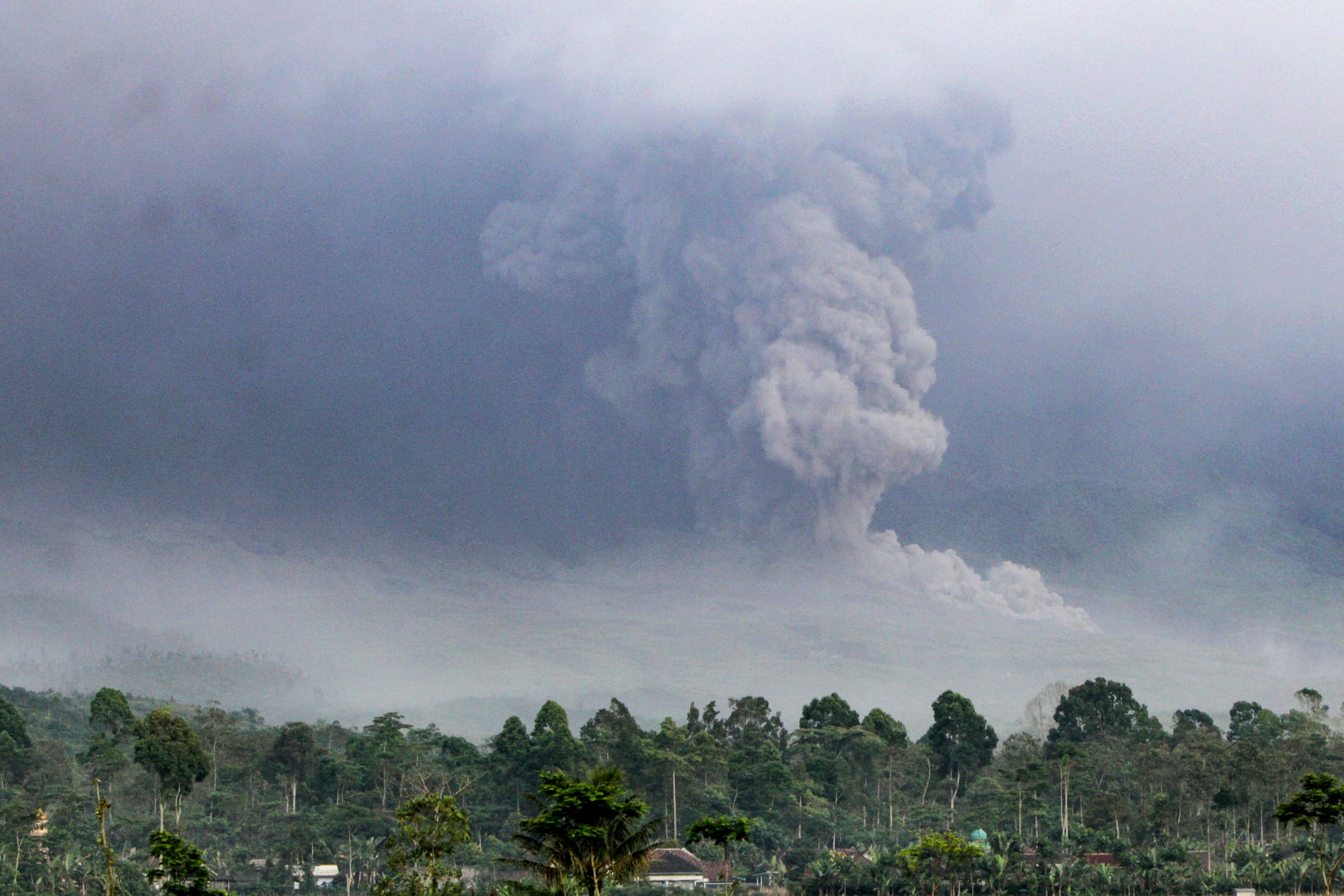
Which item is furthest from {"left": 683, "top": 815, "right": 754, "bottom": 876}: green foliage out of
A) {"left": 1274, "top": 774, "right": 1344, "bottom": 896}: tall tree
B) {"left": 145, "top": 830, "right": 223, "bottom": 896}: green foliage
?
{"left": 145, "top": 830, "right": 223, "bottom": 896}: green foliage

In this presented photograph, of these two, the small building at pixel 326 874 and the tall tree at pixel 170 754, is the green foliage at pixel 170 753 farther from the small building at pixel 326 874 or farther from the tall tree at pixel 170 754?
the small building at pixel 326 874

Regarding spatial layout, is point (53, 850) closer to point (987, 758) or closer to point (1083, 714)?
point (987, 758)

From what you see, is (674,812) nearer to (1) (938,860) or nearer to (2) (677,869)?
(2) (677,869)

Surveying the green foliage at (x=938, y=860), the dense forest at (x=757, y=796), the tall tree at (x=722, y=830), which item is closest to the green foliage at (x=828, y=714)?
the dense forest at (x=757, y=796)

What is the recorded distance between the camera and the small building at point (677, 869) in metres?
106

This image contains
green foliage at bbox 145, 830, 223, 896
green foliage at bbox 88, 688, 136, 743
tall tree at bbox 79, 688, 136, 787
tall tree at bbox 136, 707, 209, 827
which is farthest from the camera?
green foliage at bbox 88, 688, 136, 743

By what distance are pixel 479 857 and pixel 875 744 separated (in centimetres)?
4699

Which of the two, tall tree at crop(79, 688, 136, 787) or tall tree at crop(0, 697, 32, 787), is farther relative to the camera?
tall tree at crop(0, 697, 32, 787)

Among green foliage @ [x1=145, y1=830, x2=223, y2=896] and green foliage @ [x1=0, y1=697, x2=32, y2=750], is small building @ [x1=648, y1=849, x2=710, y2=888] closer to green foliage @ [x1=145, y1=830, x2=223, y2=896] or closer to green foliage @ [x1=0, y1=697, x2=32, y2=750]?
green foliage @ [x1=145, y1=830, x2=223, y2=896]

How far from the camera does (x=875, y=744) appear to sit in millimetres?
141375

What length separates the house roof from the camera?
10769 centimetres

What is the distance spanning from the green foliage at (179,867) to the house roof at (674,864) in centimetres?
6251

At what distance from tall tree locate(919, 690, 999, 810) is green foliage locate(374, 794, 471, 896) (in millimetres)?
103728

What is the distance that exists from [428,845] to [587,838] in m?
9.76
